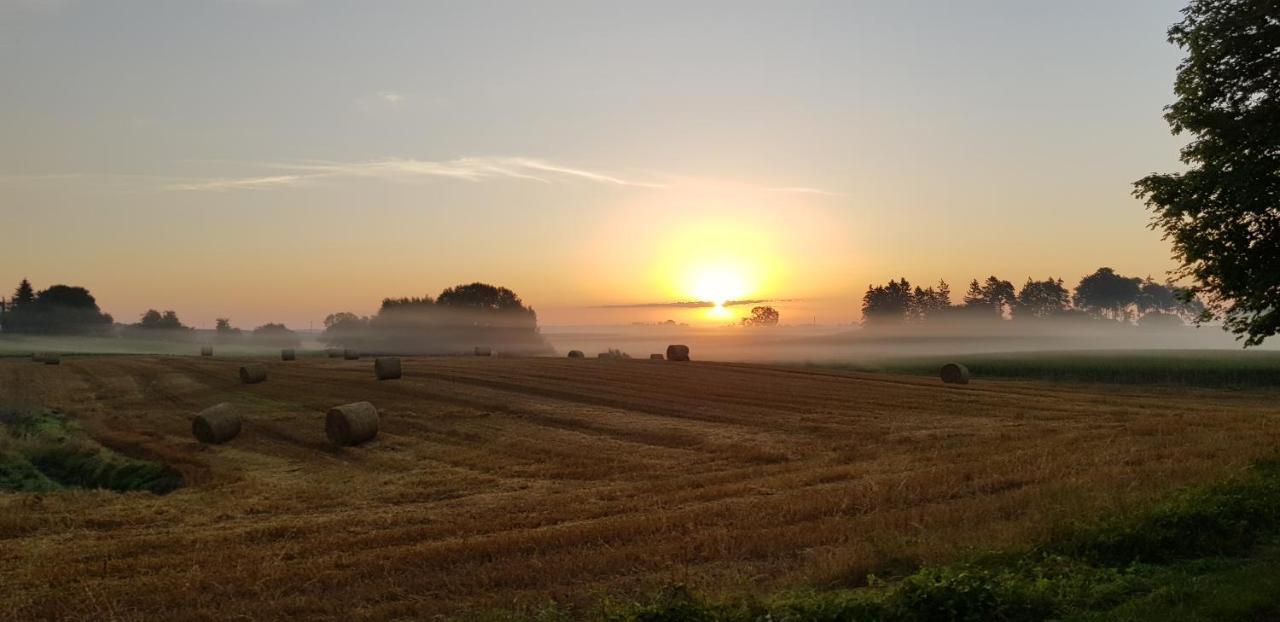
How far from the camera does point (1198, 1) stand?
20.1 metres

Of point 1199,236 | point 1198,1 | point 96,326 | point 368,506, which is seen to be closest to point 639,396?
point 368,506

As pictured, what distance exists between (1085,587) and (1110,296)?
18670 centimetres

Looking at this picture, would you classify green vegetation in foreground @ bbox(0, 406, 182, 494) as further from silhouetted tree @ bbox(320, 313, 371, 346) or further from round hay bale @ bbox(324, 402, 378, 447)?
silhouetted tree @ bbox(320, 313, 371, 346)

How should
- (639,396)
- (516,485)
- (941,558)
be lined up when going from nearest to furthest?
(941,558) → (516,485) → (639,396)

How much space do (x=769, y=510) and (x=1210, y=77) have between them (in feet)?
54.9

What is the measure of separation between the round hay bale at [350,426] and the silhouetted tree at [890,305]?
14523 cm

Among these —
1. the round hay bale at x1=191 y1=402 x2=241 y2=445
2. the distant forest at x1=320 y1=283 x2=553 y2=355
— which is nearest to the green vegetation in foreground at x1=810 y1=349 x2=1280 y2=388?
the round hay bale at x1=191 y1=402 x2=241 y2=445

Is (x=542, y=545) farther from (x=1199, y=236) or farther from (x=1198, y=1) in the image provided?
(x=1198, y=1)

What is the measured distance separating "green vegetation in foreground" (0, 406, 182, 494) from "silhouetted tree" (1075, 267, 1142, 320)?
183 meters

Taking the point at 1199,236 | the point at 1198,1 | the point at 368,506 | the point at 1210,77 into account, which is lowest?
the point at 368,506

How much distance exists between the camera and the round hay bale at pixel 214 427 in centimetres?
2469

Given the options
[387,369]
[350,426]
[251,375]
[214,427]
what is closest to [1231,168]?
[350,426]

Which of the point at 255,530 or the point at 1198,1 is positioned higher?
the point at 1198,1

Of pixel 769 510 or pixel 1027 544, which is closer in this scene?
pixel 1027 544
